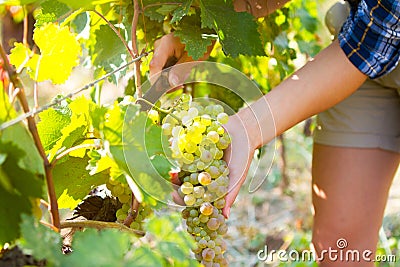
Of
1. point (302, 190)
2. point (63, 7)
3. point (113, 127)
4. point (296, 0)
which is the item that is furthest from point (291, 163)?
point (113, 127)

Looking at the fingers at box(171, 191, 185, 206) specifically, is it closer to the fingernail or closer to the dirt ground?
the fingernail

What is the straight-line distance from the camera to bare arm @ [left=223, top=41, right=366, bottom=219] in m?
1.01

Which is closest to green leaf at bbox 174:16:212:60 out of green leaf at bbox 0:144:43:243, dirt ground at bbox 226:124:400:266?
green leaf at bbox 0:144:43:243

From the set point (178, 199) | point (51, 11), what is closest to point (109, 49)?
point (51, 11)

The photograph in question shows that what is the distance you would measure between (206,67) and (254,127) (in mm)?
191

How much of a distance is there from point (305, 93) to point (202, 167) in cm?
32

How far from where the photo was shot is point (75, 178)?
3.15ft

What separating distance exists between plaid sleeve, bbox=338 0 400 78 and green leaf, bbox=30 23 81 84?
51 cm

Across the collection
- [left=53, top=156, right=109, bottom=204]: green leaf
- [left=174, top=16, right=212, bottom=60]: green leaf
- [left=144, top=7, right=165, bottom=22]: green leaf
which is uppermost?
[left=144, top=7, right=165, bottom=22]: green leaf

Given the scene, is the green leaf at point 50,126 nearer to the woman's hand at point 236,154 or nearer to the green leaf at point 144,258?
the woman's hand at point 236,154

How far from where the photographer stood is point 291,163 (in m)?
3.42

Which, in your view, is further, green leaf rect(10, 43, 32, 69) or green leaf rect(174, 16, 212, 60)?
green leaf rect(174, 16, 212, 60)

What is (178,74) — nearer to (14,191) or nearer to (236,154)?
(236,154)

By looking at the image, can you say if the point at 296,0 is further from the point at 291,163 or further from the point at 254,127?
the point at 291,163
